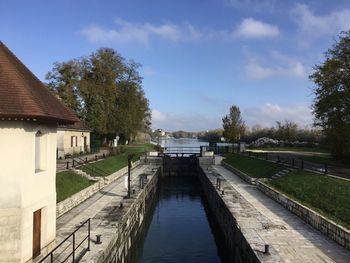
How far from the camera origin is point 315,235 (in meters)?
15.8

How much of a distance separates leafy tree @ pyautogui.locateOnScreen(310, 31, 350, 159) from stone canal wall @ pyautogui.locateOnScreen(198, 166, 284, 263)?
9968 mm

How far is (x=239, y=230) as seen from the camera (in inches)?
656

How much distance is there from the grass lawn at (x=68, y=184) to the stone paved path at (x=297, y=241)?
982cm

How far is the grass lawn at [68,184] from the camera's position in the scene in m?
21.7

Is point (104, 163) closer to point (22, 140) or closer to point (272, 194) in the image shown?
point (272, 194)

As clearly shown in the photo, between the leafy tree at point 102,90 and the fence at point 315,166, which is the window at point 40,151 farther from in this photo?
the leafy tree at point 102,90

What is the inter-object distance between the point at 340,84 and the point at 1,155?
26769 millimetres

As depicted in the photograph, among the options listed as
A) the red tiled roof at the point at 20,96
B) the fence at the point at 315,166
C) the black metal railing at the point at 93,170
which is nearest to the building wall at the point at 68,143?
the black metal railing at the point at 93,170

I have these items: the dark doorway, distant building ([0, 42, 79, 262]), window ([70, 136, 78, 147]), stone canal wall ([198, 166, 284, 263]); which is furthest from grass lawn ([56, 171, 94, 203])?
window ([70, 136, 78, 147])

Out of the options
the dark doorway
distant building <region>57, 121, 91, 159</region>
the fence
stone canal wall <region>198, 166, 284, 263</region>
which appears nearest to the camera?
the dark doorway

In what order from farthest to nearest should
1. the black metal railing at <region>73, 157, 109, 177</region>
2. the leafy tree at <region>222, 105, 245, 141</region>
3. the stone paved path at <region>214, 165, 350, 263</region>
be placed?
the leafy tree at <region>222, 105, 245, 141</region>
the black metal railing at <region>73, 157, 109, 177</region>
the stone paved path at <region>214, 165, 350, 263</region>

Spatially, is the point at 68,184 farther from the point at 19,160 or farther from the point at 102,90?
the point at 102,90

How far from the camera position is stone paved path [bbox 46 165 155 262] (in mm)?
14104

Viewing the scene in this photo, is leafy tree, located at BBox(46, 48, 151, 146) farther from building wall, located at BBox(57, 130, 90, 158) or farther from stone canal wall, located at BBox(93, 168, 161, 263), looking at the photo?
stone canal wall, located at BBox(93, 168, 161, 263)
